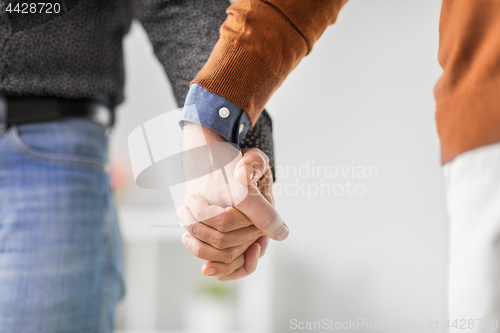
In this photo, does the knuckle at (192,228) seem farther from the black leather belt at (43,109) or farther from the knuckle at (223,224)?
the black leather belt at (43,109)

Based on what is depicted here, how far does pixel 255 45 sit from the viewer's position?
0.39 metres

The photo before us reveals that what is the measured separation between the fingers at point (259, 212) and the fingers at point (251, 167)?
0.01m

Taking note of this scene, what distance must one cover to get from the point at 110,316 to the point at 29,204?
0.63 feet

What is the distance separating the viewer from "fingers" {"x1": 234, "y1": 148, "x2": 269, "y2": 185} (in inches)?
15.0

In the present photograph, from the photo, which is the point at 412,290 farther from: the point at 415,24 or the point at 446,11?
the point at 446,11

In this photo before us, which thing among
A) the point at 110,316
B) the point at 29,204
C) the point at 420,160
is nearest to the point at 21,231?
the point at 29,204

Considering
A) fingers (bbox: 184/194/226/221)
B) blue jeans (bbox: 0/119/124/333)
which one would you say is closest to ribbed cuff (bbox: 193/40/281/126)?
fingers (bbox: 184/194/226/221)

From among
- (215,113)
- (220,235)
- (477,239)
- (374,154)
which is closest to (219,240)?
(220,235)

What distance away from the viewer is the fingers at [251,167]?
15.0 inches

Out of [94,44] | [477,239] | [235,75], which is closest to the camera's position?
[477,239]

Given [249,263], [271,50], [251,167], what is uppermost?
[271,50]

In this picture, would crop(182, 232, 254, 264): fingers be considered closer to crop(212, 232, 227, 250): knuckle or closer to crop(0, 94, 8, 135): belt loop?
crop(212, 232, 227, 250): knuckle

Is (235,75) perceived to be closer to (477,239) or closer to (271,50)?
(271,50)

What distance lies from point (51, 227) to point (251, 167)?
10.4 inches
